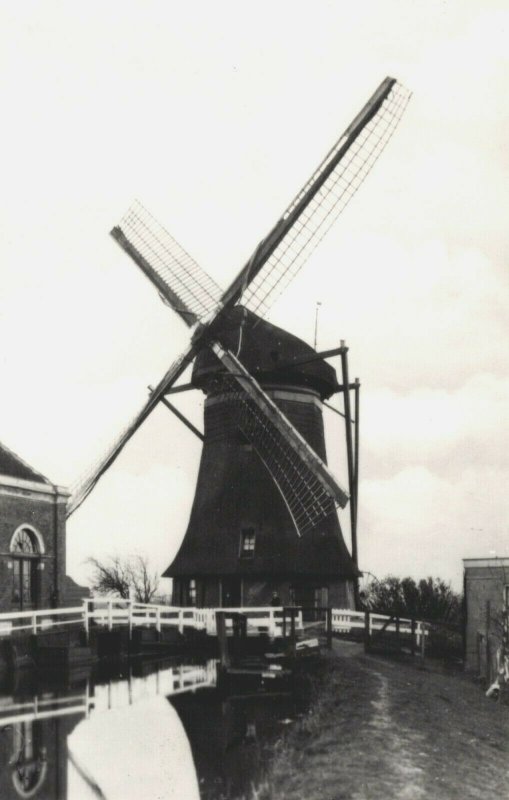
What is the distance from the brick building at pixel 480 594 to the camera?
2197 centimetres

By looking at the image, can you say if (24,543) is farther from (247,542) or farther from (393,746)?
(393,746)

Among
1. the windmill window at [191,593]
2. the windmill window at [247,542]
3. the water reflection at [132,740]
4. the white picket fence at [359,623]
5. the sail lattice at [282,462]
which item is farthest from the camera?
→ the windmill window at [191,593]

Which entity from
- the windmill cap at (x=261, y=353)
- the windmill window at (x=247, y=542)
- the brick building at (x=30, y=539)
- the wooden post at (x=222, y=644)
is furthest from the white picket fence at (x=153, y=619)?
the windmill cap at (x=261, y=353)

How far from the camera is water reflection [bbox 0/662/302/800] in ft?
30.0

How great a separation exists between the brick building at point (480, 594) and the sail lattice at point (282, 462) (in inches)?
141

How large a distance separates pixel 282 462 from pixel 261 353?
2852 millimetres

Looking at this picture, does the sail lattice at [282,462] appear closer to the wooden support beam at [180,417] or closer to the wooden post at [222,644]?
the wooden support beam at [180,417]

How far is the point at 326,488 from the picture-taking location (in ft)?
73.0

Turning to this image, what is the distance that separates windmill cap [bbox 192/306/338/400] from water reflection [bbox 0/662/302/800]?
379 inches

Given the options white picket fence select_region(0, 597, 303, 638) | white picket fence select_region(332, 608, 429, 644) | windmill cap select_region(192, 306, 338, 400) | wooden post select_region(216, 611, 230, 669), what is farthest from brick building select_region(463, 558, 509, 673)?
wooden post select_region(216, 611, 230, 669)

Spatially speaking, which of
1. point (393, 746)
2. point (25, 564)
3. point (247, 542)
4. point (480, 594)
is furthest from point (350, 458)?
point (393, 746)

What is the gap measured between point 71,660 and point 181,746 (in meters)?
9.10

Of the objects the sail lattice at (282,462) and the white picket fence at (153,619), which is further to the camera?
the sail lattice at (282,462)

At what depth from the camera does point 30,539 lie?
2495 centimetres
